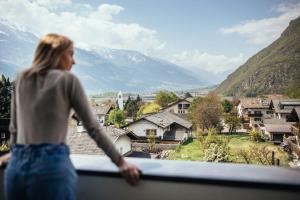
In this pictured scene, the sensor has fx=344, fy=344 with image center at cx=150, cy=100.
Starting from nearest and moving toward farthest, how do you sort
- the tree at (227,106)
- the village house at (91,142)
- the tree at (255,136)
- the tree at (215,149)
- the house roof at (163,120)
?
the village house at (91,142) < the tree at (215,149) < the house roof at (163,120) < the tree at (255,136) < the tree at (227,106)

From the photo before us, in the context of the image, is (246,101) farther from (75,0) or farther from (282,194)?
(75,0)

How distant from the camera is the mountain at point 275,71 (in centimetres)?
2864

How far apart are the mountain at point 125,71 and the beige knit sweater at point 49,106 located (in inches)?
2682

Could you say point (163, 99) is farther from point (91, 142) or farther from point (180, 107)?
point (91, 142)

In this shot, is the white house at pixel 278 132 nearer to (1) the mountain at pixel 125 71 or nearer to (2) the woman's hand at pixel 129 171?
(2) the woman's hand at pixel 129 171

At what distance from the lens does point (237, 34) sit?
50.1m

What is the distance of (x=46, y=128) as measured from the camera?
0.65 meters

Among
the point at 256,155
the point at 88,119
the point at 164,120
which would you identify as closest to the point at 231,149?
the point at 256,155

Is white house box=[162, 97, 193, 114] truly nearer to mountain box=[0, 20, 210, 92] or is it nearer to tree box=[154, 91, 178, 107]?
tree box=[154, 91, 178, 107]

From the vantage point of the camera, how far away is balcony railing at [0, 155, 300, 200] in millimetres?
730

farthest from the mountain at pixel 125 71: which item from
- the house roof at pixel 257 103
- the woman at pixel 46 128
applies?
the woman at pixel 46 128

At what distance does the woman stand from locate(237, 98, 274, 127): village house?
24.0 metres

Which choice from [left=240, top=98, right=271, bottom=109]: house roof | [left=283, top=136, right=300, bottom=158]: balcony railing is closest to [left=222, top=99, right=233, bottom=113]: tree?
[left=240, top=98, right=271, bottom=109]: house roof

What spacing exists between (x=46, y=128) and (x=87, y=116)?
82mm
